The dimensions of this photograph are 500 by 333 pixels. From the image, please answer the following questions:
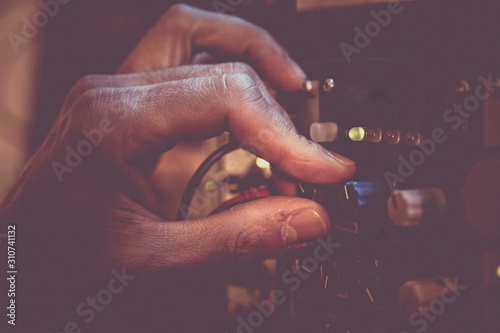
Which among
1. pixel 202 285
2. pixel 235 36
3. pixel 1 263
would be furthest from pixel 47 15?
pixel 202 285

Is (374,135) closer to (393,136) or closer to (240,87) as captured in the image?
(393,136)

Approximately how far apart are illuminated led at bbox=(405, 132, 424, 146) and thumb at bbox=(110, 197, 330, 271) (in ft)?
0.52

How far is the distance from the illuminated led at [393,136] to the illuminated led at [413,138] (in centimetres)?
1

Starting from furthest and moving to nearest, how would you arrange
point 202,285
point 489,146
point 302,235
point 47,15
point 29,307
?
1. point 47,15
2. point 202,285
3. point 29,307
4. point 302,235
5. point 489,146

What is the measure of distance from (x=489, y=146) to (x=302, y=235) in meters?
0.27

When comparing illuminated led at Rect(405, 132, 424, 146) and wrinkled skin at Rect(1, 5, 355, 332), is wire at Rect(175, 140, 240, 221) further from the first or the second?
illuminated led at Rect(405, 132, 424, 146)

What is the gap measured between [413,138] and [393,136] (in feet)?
0.10

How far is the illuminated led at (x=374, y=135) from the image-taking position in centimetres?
54

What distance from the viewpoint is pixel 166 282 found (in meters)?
0.59

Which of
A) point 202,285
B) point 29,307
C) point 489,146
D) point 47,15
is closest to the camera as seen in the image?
point 489,146

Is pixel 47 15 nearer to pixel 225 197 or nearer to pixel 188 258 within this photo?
pixel 225 197

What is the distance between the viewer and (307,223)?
538 mm

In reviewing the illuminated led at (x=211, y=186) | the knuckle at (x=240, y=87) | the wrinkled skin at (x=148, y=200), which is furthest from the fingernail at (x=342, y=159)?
the illuminated led at (x=211, y=186)

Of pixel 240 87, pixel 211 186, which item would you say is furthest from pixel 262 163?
pixel 240 87
